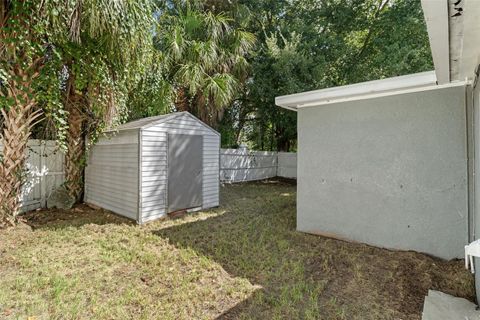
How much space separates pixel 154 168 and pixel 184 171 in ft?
2.40

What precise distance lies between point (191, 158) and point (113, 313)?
12.5ft

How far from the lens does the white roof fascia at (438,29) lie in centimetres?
145

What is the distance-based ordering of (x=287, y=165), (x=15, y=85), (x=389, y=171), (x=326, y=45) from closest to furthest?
(x=389, y=171) → (x=15, y=85) → (x=326, y=45) → (x=287, y=165)

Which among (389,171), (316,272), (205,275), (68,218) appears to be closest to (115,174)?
(68,218)

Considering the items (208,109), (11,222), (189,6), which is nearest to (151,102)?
(208,109)

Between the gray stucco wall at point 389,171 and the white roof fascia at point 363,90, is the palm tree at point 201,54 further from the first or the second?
the gray stucco wall at point 389,171

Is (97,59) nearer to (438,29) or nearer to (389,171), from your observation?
(438,29)

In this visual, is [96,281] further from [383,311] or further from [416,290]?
[416,290]

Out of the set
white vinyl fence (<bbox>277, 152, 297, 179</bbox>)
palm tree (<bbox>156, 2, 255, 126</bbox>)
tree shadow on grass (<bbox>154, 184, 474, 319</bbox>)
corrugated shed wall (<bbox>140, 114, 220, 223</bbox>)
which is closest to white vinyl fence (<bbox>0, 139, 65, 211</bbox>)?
corrugated shed wall (<bbox>140, 114, 220, 223</bbox>)

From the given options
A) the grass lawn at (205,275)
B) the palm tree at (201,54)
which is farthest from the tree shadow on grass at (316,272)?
the palm tree at (201,54)

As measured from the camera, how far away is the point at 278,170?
533 inches

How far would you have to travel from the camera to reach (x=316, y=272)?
335cm

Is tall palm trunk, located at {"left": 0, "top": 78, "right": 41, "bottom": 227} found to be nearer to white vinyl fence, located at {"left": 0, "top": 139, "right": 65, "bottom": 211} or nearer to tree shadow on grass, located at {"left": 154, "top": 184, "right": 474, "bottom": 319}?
white vinyl fence, located at {"left": 0, "top": 139, "right": 65, "bottom": 211}

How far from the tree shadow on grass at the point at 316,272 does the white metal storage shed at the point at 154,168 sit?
891 mm
